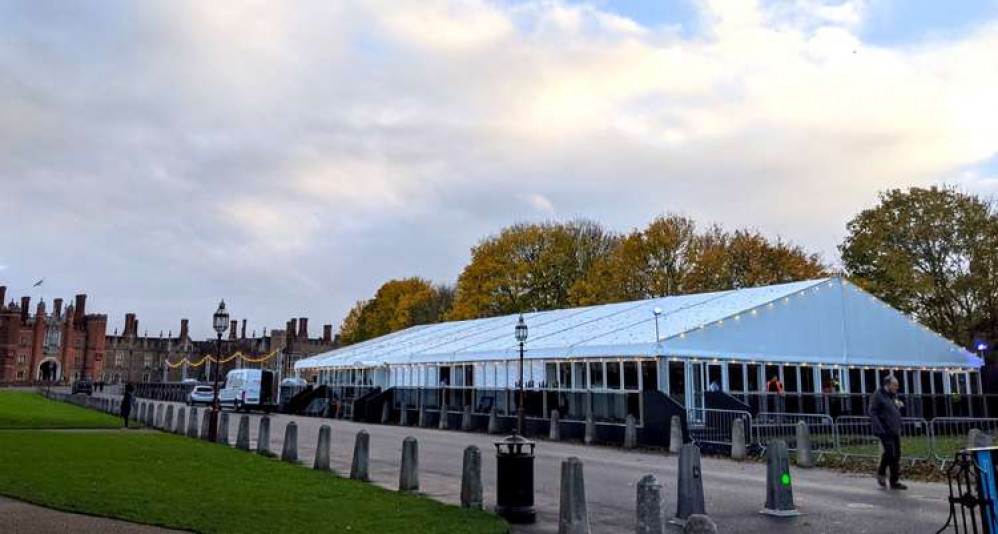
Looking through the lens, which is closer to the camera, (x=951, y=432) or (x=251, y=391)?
(x=951, y=432)

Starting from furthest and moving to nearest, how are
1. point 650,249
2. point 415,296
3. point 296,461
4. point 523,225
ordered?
point 415,296, point 523,225, point 650,249, point 296,461

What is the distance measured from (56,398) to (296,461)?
2183 inches

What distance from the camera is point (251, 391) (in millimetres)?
49531

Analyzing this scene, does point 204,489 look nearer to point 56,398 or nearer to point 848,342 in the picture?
point 848,342

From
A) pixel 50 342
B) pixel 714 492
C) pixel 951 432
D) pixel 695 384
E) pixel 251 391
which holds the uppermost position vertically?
pixel 50 342

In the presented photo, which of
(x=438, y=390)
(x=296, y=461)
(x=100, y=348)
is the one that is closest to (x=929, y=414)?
(x=438, y=390)

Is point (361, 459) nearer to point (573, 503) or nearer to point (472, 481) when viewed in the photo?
point (472, 481)

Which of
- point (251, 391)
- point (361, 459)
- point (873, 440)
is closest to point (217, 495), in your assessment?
point (361, 459)

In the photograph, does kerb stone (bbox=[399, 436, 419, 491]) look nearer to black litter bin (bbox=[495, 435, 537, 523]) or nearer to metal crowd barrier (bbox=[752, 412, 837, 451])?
black litter bin (bbox=[495, 435, 537, 523])

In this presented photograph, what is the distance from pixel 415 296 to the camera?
89.9 metres

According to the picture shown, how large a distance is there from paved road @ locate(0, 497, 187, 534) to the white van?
39.7 m

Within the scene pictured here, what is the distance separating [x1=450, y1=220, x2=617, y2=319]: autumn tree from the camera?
6544 cm

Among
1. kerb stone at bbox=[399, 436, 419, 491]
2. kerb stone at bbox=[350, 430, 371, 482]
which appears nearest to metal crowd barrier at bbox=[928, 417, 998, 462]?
kerb stone at bbox=[399, 436, 419, 491]

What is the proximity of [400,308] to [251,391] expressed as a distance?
4062 centimetres
